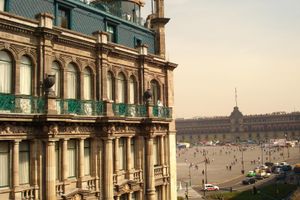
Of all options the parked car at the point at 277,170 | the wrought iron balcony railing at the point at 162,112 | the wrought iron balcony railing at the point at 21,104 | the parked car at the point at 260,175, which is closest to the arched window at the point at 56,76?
the wrought iron balcony railing at the point at 21,104

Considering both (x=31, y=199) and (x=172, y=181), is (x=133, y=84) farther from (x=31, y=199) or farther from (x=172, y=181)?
(x=31, y=199)

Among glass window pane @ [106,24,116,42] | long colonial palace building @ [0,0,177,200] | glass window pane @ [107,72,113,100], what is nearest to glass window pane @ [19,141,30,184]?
long colonial palace building @ [0,0,177,200]

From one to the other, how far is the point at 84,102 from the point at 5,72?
16.9ft

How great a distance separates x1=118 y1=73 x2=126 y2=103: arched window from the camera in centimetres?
2819

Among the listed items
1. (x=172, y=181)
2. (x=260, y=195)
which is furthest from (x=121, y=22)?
(x=260, y=195)

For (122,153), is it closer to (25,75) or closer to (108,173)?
(108,173)

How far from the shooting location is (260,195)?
56031 mm

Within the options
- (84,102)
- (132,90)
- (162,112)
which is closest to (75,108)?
(84,102)

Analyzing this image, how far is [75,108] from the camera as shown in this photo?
76.8ft

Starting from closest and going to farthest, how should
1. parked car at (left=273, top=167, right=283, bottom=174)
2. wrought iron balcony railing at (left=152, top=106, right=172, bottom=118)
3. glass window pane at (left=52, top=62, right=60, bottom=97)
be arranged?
1. glass window pane at (left=52, top=62, right=60, bottom=97)
2. wrought iron balcony railing at (left=152, top=106, right=172, bottom=118)
3. parked car at (left=273, top=167, right=283, bottom=174)

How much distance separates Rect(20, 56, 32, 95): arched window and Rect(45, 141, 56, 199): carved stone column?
10.3 feet

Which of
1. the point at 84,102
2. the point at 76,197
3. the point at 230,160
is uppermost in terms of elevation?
the point at 84,102

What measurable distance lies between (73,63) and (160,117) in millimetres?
8490

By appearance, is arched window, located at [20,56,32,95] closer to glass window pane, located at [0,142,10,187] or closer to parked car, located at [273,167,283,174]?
glass window pane, located at [0,142,10,187]
